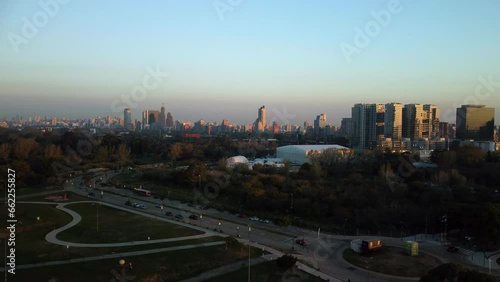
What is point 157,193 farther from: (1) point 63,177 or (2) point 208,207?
(1) point 63,177

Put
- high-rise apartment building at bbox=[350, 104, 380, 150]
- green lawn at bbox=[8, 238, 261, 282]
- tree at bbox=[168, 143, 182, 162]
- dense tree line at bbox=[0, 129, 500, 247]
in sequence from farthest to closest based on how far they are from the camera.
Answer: high-rise apartment building at bbox=[350, 104, 380, 150], tree at bbox=[168, 143, 182, 162], dense tree line at bbox=[0, 129, 500, 247], green lawn at bbox=[8, 238, 261, 282]

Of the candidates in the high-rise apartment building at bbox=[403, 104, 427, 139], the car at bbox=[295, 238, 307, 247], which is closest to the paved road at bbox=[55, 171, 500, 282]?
the car at bbox=[295, 238, 307, 247]

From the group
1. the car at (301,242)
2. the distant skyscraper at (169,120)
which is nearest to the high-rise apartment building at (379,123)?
the car at (301,242)

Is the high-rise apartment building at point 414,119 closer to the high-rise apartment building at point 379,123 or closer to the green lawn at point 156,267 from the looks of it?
the high-rise apartment building at point 379,123

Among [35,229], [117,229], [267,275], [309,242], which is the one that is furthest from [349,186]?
[35,229]

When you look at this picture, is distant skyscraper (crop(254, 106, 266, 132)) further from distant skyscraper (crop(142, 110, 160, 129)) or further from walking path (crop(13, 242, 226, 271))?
walking path (crop(13, 242, 226, 271))

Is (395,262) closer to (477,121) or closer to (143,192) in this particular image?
(143,192)
